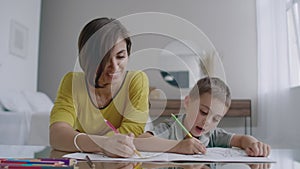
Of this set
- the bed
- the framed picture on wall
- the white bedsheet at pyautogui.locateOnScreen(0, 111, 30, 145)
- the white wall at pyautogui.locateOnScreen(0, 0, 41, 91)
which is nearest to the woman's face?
the bed

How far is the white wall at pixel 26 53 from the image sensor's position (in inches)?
126

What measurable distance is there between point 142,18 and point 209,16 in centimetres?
329

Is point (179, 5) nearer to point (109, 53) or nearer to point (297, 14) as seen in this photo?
point (297, 14)

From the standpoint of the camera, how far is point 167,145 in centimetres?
83

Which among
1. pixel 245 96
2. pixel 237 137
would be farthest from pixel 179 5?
pixel 237 137

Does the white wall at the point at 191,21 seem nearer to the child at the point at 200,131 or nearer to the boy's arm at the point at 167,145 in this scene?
the child at the point at 200,131

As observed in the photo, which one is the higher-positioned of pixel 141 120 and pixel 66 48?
pixel 66 48

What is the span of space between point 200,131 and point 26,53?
309cm

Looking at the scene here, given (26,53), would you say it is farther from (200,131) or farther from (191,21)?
(200,131)

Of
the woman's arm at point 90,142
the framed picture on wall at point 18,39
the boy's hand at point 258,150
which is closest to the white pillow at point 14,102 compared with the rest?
the framed picture on wall at point 18,39

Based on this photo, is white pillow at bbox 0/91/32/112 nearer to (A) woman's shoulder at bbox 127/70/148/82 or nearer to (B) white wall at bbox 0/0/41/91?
(B) white wall at bbox 0/0/41/91

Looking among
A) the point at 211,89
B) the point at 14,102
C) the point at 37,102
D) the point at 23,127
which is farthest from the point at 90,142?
the point at 37,102

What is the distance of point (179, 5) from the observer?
13.0 ft

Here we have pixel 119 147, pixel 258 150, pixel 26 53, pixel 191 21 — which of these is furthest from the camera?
pixel 191 21
